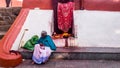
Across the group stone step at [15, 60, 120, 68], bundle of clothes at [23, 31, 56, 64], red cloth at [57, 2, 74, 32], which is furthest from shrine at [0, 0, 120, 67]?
stone step at [15, 60, 120, 68]

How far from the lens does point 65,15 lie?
10391mm

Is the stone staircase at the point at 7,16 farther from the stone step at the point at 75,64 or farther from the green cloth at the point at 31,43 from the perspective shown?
the stone step at the point at 75,64

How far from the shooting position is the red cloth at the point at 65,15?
1040 cm

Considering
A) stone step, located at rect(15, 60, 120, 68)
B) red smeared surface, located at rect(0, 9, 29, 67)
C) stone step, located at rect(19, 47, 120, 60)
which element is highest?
red smeared surface, located at rect(0, 9, 29, 67)

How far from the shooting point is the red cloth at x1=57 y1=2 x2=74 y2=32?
10398 millimetres

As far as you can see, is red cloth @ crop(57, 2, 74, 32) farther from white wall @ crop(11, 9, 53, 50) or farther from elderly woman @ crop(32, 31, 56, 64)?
elderly woman @ crop(32, 31, 56, 64)

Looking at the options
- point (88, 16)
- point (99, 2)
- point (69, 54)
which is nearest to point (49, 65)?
point (69, 54)

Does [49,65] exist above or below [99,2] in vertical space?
below

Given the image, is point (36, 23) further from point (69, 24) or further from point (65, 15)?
point (69, 24)

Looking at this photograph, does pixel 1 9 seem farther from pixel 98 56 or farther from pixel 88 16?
pixel 98 56

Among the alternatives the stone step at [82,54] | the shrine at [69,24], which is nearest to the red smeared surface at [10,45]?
the shrine at [69,24]

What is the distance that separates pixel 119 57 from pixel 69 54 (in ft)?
4.58

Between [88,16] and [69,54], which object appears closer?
[69,54]

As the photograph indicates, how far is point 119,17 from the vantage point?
10531mm
